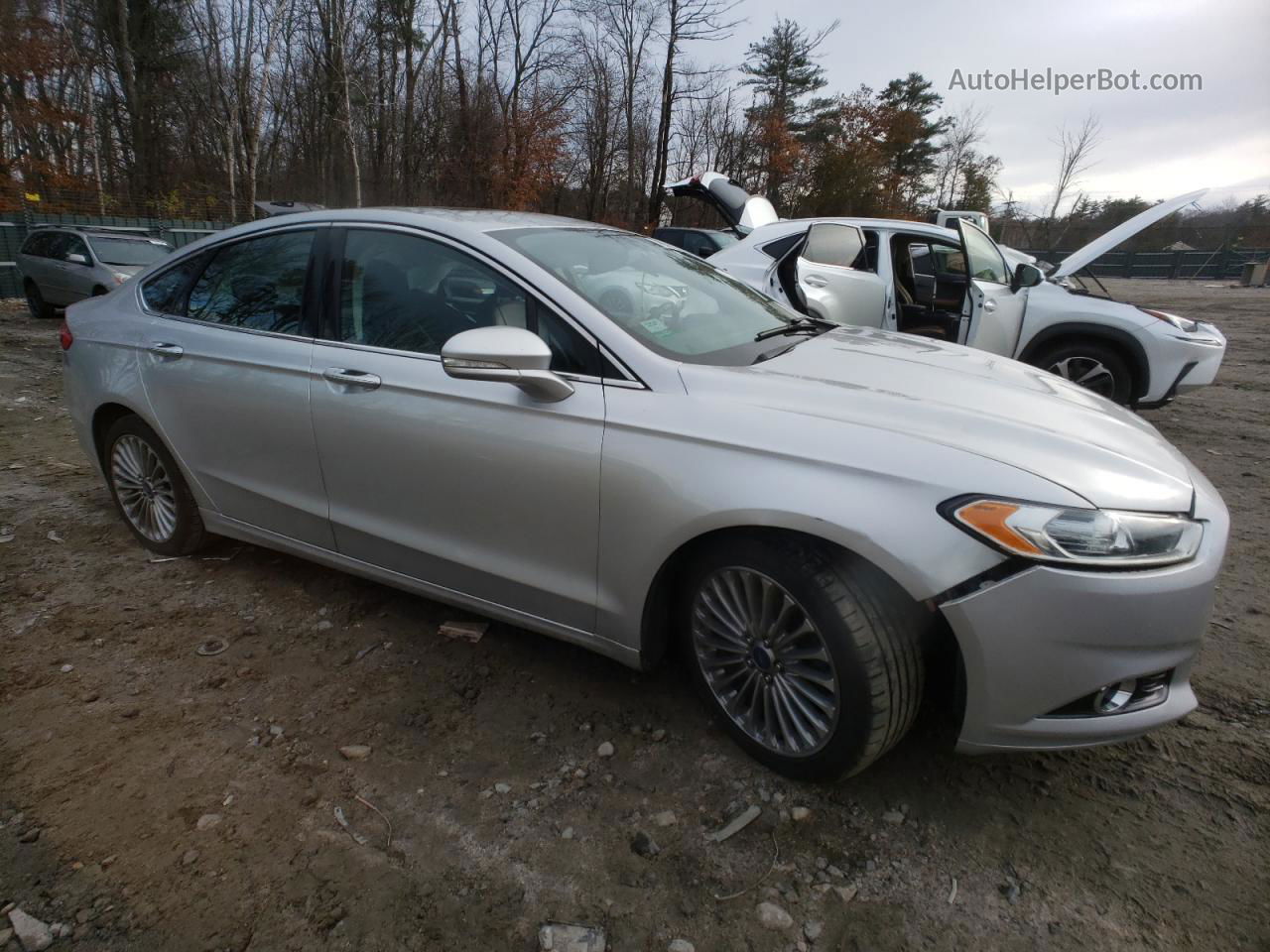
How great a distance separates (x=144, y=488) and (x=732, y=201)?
5956mm

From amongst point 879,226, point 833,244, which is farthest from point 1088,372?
point 833,244

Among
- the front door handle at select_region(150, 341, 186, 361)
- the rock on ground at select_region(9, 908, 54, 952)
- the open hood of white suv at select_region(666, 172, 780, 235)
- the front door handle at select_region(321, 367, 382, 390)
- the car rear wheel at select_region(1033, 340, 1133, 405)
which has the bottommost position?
the rock on ground at select_region(9, 908, 54, 952)

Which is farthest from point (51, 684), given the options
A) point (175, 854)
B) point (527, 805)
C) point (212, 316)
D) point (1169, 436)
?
point (1169, 436)

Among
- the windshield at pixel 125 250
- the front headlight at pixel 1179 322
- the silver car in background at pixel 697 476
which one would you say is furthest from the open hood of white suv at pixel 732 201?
the windshield at pixel 125 250

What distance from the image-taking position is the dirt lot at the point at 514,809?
1.66 metres

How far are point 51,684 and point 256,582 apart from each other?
86cm

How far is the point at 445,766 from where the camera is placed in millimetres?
2137

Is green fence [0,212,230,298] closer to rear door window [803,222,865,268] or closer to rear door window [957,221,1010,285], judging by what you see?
rear door window [803,222,865,268]

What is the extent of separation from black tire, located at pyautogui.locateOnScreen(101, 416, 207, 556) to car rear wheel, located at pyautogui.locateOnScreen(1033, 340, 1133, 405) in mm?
6092

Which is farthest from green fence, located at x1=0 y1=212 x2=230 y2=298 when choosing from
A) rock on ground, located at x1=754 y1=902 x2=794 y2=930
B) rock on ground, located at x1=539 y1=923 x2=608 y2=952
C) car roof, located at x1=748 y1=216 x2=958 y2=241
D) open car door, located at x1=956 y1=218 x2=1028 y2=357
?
rock on ground, located at x1=754 y1=902 x2=794 y2=930

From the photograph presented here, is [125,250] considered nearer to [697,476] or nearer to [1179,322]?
[697,476]

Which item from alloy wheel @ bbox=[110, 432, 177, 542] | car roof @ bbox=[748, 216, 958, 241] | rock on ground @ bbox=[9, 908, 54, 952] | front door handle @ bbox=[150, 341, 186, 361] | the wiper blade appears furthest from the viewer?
car roof @ bbox=[748, 216, 958, 241]

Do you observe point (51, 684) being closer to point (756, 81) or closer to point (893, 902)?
point (893, 902)

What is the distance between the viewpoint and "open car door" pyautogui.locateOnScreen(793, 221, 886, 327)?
243 inches
